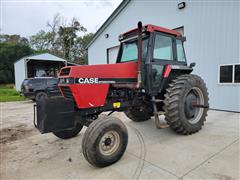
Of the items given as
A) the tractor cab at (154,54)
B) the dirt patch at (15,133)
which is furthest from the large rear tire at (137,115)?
the dirt patch at (15,133)

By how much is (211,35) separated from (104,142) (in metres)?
5.86

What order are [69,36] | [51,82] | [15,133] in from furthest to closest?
[69,36], [51,82], [15,133]

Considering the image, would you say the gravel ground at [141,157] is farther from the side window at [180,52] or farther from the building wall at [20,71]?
the building wall at [20,71]

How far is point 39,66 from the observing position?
21.3 meters

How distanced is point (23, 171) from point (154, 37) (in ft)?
10.5

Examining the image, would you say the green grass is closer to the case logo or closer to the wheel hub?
the case logo

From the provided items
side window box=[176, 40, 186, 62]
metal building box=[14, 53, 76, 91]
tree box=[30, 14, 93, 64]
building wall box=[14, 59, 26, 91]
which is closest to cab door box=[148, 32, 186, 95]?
side window box=[176, 40, 186, 62]

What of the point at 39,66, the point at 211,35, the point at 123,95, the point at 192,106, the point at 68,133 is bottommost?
the point at 68,133

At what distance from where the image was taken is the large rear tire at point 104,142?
2.41 m

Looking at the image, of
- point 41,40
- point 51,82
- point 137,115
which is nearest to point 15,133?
point 137,115

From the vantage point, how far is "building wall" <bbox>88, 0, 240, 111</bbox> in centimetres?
583

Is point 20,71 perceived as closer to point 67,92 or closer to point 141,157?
point 67,92

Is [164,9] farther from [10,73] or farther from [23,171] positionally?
[10,73]

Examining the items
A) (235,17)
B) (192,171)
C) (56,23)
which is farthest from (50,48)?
(192,171)
